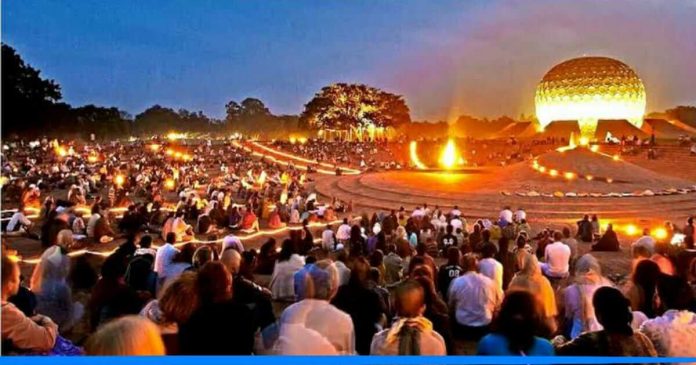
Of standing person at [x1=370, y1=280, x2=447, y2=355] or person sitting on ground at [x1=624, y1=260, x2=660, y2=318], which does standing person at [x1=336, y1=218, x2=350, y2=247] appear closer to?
person sitting on ground at [x1=624, y1=260, x2=660, y2=318]

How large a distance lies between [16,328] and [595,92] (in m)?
57.2

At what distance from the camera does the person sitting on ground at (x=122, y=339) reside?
2.47 metres

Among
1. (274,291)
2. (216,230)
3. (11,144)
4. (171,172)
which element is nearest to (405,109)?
(11,144)

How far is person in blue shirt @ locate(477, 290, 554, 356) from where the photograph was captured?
3.15m

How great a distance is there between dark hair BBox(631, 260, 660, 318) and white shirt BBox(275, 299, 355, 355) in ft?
9.02

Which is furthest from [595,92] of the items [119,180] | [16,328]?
[16,328]

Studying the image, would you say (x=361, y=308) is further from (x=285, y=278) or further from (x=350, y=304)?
(x=285, y=278)

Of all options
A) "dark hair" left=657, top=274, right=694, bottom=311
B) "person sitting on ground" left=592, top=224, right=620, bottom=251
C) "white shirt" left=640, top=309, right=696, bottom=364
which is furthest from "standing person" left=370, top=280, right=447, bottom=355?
"person sitting on ground" left=592, top=224, right=620, bottom=251

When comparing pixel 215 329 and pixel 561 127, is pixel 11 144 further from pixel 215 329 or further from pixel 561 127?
pixel 215 329

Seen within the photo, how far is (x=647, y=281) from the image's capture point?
5.17 meters

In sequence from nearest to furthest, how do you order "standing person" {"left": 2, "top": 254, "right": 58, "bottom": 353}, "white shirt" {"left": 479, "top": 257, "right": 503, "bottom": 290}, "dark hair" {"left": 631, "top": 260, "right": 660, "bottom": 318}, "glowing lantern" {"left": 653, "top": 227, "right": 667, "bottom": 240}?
"standing person" {"left": 2, "top": 254, "right": 58, "bottom": 353}
"dark hair" {"left": 631, "top": 260, "right": 660, "bottom": 318}
"white shirt" {"left": 479, "top": 257, "right": 503, "bottom": 290}
"glowing lantern" {"left": 653, "top": 227, "right": 667, "bottom": 240}

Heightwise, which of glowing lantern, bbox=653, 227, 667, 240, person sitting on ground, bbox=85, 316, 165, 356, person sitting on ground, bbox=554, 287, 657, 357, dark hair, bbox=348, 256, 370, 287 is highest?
person sitting on ground, bbox=85, 316, 165, 356

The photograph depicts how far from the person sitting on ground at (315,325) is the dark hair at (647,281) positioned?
2.75m

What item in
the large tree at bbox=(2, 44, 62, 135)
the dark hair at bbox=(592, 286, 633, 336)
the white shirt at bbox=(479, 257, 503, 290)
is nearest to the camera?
the dark hair at bbox=(592, 286, 633, 336)
